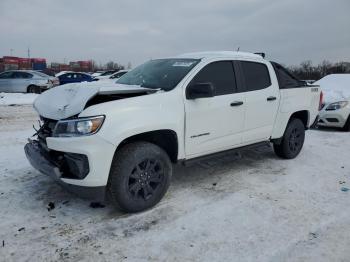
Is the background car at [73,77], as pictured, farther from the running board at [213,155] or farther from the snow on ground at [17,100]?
the running board at [213,155]

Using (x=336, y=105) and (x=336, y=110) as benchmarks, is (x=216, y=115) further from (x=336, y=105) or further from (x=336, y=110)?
(x=336, y=105)

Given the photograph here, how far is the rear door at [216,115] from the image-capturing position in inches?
160

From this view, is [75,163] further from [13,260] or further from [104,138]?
[13,260]

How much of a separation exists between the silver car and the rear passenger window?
14.5 meters

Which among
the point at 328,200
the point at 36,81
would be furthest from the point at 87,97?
the point at 36,81

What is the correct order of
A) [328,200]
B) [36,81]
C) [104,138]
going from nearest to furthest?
[104,138]
[328,200]
[36,81]

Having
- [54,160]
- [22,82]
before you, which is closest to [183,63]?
[54,160]

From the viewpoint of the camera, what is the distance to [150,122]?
3588 millimetres

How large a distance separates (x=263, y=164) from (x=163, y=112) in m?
2.53

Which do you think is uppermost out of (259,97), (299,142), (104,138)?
(259,97)

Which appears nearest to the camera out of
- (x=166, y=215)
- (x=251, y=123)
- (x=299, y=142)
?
(x=166, y=215)

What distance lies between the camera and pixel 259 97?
495cm

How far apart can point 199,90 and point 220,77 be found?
29.4 inches

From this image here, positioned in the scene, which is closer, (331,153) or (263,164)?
(263,164)
